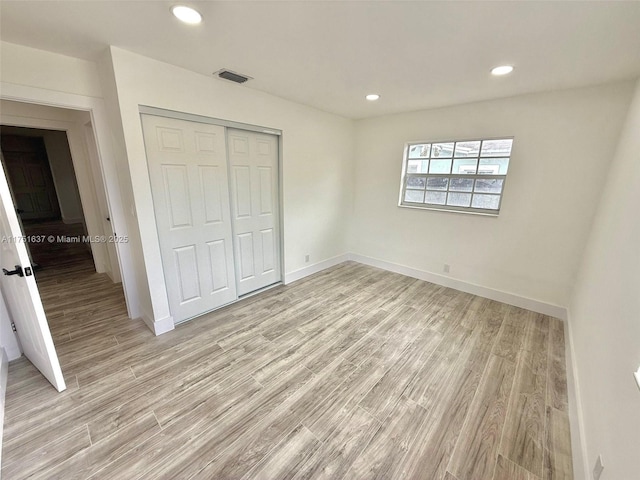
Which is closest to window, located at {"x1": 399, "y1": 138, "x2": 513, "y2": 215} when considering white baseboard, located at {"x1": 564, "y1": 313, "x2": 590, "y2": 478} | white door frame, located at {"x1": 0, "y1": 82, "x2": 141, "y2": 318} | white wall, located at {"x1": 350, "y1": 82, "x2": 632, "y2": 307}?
white wall, located at {"x1": 350, "y1": 82, "x2": 632, "y2": 307}

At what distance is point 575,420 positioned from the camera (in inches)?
64.6

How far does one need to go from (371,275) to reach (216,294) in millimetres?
2381

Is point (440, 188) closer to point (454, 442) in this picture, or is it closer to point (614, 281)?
point (614, 281)

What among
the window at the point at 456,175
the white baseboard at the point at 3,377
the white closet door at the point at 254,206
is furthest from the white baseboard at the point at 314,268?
the white baseboard at the point at 3,377

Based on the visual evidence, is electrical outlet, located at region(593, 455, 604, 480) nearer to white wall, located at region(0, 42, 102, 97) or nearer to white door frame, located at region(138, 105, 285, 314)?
white door frame, located at region(138, 105, 285, 314)

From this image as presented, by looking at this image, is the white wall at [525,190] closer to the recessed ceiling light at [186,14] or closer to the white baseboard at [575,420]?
the white baseboard at [575,420]

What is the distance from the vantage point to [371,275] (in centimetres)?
414

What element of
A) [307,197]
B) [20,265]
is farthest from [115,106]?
[307,197]

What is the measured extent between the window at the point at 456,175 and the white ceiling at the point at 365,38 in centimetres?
81

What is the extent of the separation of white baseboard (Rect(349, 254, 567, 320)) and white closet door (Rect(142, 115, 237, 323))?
2619mm

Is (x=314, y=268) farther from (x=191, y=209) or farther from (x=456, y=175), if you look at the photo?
(x=456, y=175)

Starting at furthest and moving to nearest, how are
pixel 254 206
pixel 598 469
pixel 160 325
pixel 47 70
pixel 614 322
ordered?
pixel 254 206, pixel 160 325, pixel 47 70, pixel 614 322, pixel 598 469

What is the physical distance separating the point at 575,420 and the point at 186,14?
353 cm

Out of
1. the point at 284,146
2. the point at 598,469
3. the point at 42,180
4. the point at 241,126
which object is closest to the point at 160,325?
the point at 241,126
